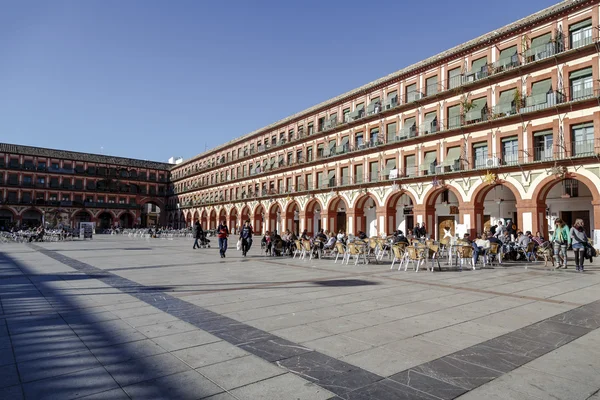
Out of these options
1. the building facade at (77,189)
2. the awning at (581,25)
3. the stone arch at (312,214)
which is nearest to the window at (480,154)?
the awning at (581,25)

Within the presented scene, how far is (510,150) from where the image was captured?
2248 centimetres

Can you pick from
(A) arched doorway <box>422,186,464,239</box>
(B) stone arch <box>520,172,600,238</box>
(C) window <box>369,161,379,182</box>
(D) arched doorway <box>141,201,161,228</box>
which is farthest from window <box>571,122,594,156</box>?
(D) arched doorway <box>141,201,161,228</box>

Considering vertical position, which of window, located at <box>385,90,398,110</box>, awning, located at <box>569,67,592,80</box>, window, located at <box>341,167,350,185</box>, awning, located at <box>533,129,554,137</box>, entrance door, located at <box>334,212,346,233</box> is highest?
window, located at <box>385,90,398,110</box>

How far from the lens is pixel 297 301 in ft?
22.5

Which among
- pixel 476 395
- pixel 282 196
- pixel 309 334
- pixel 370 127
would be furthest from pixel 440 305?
pixel 282 196

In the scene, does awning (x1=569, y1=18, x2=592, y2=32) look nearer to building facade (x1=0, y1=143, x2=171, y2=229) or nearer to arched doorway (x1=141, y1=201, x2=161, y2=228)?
building facade (x1=0, y1=143, x2=171, y2=229)

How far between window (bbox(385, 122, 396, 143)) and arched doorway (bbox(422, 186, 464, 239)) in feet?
17.9

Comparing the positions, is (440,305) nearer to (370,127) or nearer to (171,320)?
(171,320)

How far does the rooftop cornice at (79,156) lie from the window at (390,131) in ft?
176

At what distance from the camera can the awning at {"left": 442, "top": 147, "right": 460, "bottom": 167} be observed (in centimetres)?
2489

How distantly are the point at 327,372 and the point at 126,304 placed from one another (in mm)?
4310

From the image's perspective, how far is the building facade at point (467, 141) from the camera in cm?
1983

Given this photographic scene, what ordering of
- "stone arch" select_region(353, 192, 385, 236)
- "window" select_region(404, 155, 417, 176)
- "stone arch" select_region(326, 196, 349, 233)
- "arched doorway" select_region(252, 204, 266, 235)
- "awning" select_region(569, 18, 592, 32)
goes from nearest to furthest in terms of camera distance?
"awning" select_region(569, 18, 592, 32) < "window" select_region(404, 155, 417, 176) < "stone arch" select_region(353, 192, 385, 236) < "stone arch" select_region(326, 196, 349, 233) < "arched doorway" select_region(252, 204, 266, 235)

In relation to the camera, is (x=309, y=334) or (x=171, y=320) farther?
(x=171, y=320)
